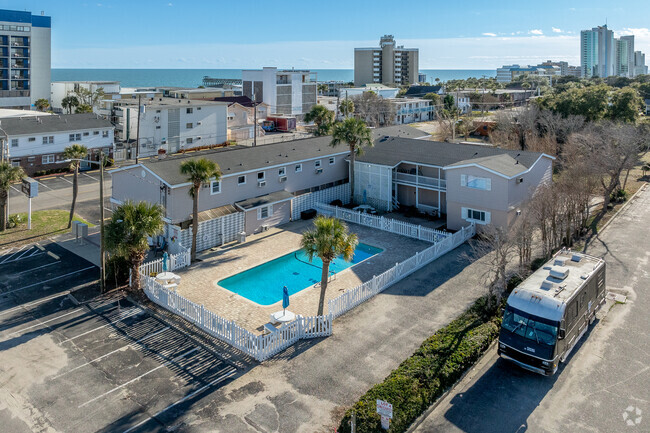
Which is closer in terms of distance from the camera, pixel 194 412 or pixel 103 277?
pixel 194 412

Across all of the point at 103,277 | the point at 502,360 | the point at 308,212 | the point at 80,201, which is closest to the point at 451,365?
the point at 502,360

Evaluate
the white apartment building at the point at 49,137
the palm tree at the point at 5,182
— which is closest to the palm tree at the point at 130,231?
the palm tree at the point at 5,182

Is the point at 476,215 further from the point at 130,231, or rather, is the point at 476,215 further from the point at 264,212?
the point at 130,231

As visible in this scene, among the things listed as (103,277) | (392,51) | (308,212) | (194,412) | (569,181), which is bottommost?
(194,412)

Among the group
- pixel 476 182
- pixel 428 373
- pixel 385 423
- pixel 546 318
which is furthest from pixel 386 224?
pixel 385 423

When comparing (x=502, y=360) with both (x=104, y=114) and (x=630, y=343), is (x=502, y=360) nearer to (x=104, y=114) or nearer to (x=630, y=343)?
(x=630, y=343)

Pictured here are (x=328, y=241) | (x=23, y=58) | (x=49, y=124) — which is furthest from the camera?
(x=23, y=58)
